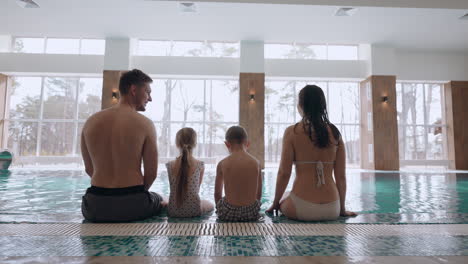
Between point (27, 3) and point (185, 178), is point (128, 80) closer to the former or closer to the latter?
point (185, 178)

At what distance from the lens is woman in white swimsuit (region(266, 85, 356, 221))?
201 cm

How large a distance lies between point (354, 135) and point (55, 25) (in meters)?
11.8

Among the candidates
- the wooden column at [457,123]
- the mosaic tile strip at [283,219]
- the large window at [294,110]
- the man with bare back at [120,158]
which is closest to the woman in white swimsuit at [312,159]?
the mosaic tile strip at [283,219]

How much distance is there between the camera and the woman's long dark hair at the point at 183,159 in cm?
215

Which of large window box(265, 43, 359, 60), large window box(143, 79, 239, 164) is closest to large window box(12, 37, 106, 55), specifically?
large window box(143, 79, 239, 164)

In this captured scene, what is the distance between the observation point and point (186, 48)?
1121 cm

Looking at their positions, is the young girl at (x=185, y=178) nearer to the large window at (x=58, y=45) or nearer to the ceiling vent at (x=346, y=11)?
the ceiling vent at (x=346, y=11)

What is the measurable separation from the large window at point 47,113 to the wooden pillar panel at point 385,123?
11.0 meters

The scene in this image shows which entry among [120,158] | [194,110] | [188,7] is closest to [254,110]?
[194,110]

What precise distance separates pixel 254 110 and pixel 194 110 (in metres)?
2.86

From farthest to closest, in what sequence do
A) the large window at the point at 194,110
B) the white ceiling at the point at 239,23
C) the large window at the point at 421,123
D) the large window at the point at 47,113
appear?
the large window at the point at 194,110
the large window at the point at 421,123
the large window at the point at 47,113
the white ceiling at the point at 239,23

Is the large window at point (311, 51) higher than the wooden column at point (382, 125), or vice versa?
the large window at point (311, 51)

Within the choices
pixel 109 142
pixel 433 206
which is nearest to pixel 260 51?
pixel 433 206

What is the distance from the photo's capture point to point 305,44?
11453mm
